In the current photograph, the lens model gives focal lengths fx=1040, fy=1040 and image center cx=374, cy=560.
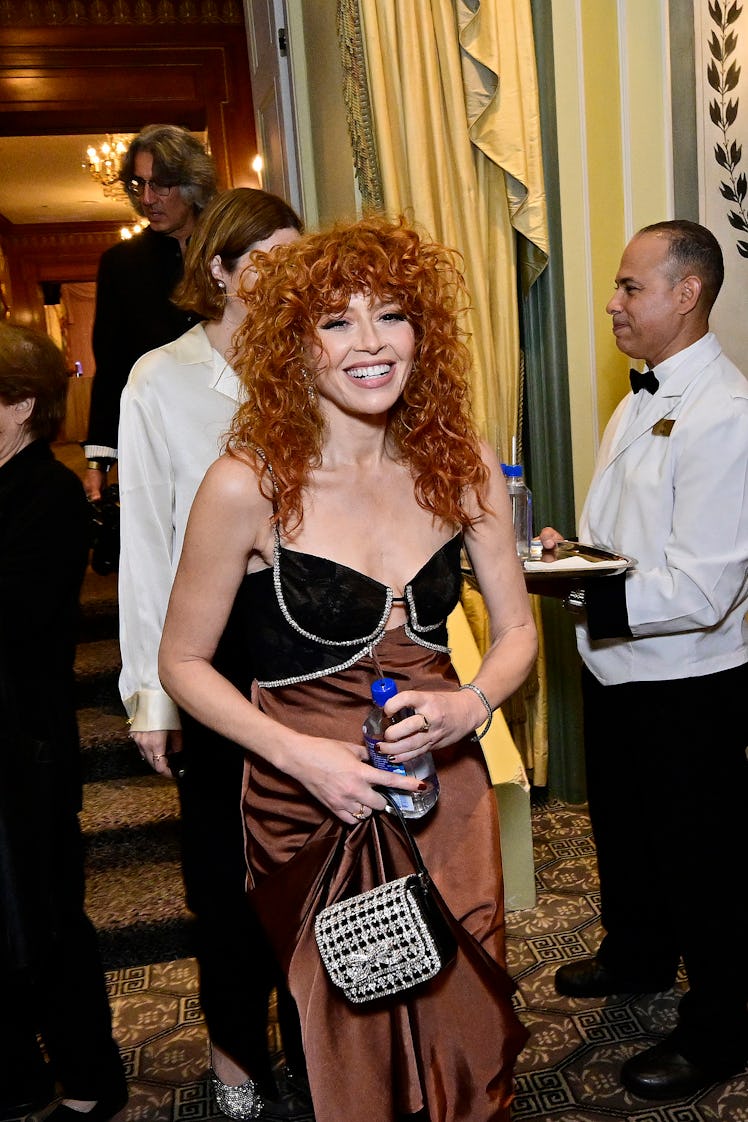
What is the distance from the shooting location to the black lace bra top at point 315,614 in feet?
5.54

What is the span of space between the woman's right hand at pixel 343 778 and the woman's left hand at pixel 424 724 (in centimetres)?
4

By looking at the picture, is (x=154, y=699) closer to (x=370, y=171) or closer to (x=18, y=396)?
(x=18, y=396)

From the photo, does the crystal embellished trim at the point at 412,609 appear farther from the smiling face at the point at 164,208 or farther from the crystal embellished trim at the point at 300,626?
the smiling face at the point at 164,208

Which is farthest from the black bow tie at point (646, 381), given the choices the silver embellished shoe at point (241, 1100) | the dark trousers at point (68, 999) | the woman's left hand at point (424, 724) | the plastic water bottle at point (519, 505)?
the silver embellished shoe at point (241, 1100)

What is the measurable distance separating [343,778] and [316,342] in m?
0.69

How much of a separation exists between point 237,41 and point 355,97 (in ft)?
13.8

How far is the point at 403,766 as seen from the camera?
62.2 inches

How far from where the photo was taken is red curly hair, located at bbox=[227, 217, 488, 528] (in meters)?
1.67

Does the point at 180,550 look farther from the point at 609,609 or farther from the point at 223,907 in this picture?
the point at 609,609

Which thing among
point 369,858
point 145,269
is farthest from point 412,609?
point 145,269

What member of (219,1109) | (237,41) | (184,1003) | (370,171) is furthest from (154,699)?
(237,41)

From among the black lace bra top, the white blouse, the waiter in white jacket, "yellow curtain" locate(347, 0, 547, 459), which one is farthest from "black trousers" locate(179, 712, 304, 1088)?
"yellow curtain" locate(347, 0, 547, 459)

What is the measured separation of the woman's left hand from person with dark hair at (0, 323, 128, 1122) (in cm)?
90

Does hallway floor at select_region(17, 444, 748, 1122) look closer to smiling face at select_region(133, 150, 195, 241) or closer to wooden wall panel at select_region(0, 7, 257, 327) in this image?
smiling face at select_region(133, 150, 195, 241)
